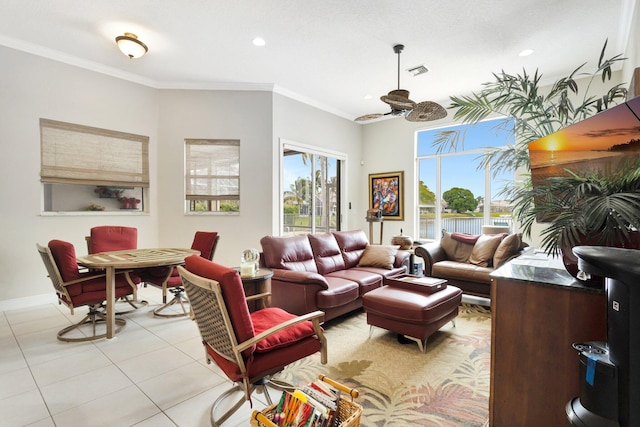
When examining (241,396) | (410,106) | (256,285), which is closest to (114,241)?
(256,285)

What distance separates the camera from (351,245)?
4531 mm

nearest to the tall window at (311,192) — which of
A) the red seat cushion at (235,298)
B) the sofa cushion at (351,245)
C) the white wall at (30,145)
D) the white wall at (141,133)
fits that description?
the white wall at (141,133)

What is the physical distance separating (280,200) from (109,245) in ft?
8.29

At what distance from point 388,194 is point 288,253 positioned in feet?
12.3

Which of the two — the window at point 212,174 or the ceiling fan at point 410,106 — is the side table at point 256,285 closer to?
the ceiling fan at point 410,106

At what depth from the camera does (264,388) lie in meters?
2.00

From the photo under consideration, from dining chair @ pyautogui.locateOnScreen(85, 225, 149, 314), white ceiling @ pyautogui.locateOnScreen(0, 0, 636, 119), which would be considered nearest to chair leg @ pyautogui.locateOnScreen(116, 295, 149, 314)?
dining chair @ pyautogui.locateOnScreen(85, 225, 149, 314)

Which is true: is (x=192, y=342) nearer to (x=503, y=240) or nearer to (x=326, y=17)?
(x=326, y=17)

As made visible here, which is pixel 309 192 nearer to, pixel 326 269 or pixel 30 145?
pixel 326 269

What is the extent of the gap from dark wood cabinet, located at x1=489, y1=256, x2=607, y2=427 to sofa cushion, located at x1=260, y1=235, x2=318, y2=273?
233cm

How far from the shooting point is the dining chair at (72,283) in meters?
2.79

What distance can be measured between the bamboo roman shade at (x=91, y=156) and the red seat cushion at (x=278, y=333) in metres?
3.82

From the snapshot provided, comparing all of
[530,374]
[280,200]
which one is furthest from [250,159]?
[530,374]

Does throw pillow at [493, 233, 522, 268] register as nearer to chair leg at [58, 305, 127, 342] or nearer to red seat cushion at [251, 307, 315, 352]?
red seat cushion at [251, 307, 315, 352]
